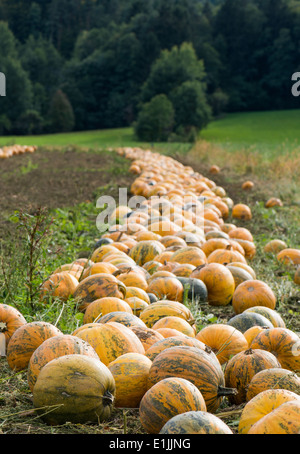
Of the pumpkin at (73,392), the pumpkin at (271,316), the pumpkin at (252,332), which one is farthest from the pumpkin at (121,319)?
the pumpkin at (271,316)

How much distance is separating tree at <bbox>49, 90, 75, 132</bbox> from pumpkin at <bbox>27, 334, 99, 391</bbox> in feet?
179

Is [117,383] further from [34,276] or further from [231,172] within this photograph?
[231,172]

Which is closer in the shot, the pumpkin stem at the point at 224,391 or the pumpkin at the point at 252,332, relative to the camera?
the pumpkin stem at the point at 224,391

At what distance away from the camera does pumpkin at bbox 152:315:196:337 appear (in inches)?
126

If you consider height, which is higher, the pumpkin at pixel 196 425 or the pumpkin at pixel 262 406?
the pumpkin at pixel 196 425

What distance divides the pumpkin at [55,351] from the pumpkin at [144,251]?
2639 mm

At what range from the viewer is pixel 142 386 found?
2.47m

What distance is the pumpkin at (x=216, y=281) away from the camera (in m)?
4.42

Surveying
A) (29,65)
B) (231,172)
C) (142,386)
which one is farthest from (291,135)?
(142,386)

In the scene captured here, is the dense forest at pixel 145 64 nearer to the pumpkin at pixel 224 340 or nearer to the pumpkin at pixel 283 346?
the pumpkin at pixel 224 340

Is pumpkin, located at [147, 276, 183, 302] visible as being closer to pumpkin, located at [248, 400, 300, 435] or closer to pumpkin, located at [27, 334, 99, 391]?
Result: pumpkin, located at [27, 334, 99, 391]

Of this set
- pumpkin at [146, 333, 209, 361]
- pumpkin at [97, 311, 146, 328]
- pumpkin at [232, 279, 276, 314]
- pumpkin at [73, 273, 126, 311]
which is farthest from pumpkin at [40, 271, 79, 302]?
pumpkin at [146, 333, 209, 361]

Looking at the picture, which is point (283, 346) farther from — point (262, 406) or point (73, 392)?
point (73, 392)

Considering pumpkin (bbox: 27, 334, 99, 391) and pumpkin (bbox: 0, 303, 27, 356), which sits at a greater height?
pumpkin (bbox: 27, 334, 99, 391)
